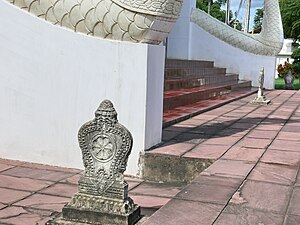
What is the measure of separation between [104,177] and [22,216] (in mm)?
754

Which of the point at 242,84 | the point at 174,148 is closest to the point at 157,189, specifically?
the point at 174,148

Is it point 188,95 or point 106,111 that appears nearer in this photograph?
point 106,111

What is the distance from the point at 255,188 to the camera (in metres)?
3.25

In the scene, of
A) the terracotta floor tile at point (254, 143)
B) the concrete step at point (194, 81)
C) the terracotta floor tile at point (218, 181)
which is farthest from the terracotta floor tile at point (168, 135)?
the concrete step at point (194, 81)

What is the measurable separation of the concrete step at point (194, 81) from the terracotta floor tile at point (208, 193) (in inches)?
167

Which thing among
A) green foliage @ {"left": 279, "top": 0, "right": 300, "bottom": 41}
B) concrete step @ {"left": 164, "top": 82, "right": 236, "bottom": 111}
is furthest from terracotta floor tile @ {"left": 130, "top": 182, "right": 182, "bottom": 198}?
green foliage @ {"left": 279, "top": 0, "right": 300, "bottom": 41}

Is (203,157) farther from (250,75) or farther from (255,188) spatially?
(250,75)

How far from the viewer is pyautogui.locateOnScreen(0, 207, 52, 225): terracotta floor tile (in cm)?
303

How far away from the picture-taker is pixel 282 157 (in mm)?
4168

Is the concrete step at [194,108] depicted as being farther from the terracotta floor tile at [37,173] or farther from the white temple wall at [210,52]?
the white temple wall at [210,52]

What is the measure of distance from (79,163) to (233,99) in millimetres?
5469

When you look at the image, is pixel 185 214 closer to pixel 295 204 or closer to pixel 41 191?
pixel 295 204

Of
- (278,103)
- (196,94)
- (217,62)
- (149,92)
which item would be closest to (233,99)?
(278,103)

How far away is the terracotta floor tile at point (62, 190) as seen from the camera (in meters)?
3.65
